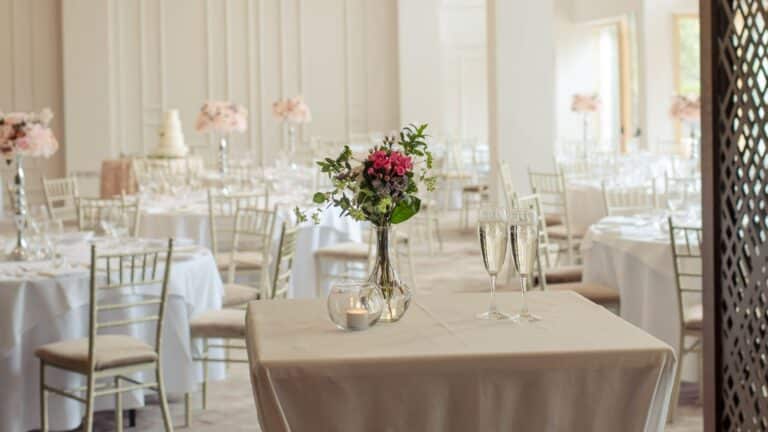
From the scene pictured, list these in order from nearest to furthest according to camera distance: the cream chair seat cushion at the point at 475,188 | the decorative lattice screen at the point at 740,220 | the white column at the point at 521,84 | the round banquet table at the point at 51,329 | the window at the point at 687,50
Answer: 1. the decorative lattice screen at the point at 740,220
2. the round banquet table at the point at 51,329
3. the white column at the point at 521,84
4. the cream chair seat cushion at the point at 475,188
5. the window at the point at 687,50

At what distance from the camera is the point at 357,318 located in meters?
2.78

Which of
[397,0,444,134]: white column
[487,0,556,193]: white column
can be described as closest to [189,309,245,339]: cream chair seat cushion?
[487,0,556,193]: white column

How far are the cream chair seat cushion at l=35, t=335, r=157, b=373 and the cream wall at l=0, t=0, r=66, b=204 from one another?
9577 millimetres

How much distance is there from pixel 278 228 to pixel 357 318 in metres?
4.96

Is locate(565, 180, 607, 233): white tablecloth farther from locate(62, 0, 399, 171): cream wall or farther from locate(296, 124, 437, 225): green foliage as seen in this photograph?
locate(296, 124, 437, 225): green foliage

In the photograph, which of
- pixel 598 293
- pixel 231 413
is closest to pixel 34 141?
pixel 231 413

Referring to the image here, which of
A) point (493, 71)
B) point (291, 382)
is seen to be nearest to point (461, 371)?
point (291, 382)

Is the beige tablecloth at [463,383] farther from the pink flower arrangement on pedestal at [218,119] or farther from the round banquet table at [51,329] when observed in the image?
the pink flower arrangement on pedestal at [218,119]

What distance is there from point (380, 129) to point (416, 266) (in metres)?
4.67

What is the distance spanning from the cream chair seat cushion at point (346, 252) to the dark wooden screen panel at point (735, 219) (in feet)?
16.5

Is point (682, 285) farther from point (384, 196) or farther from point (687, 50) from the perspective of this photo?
point (687, 50)

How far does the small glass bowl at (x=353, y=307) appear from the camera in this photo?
A: 279cm

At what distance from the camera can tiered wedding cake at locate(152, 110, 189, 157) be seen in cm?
1133

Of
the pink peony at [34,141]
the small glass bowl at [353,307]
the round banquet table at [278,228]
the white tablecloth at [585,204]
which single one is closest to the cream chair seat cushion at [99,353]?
the pink peony at [34,141]
